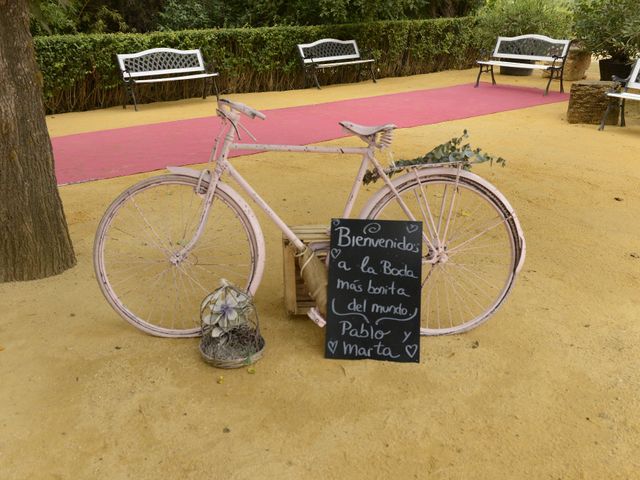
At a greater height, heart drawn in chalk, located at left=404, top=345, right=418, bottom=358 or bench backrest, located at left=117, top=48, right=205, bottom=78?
heart drawn in chalk, located at left=404, top=345, right=418, bottom=358

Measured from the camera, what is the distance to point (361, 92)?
1172cm

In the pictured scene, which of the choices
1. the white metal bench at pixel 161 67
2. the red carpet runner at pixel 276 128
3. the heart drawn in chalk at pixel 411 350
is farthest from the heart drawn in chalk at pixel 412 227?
the white metal bench at pixel 161 67

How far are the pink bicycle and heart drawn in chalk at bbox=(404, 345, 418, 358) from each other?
23 centimetres

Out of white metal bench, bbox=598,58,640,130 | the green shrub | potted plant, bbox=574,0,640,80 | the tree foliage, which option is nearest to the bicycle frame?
white metal bench, bbox=598,58,640,130

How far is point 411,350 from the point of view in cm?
292

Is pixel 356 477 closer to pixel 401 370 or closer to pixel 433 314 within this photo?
pixel 401 370

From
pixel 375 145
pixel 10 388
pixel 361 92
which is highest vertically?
pixel 375 145

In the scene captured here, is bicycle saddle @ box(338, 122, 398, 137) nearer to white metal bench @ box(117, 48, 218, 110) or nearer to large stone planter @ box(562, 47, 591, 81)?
white metal bench @ box(117, 48, 218, 110)

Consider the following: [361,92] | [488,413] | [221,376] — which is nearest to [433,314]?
[488,413]

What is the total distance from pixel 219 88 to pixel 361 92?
2.60 meters

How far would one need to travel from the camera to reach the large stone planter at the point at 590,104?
8.43 metres

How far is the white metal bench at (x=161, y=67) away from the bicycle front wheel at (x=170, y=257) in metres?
5.36

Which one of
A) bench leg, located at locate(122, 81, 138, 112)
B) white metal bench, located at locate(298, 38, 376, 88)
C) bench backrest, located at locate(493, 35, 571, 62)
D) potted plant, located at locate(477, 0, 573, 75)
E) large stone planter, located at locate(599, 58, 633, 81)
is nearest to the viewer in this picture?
bench leg, located at locate(122, 81, 138, 112)

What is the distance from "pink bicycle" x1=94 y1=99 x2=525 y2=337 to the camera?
2.91 meters
